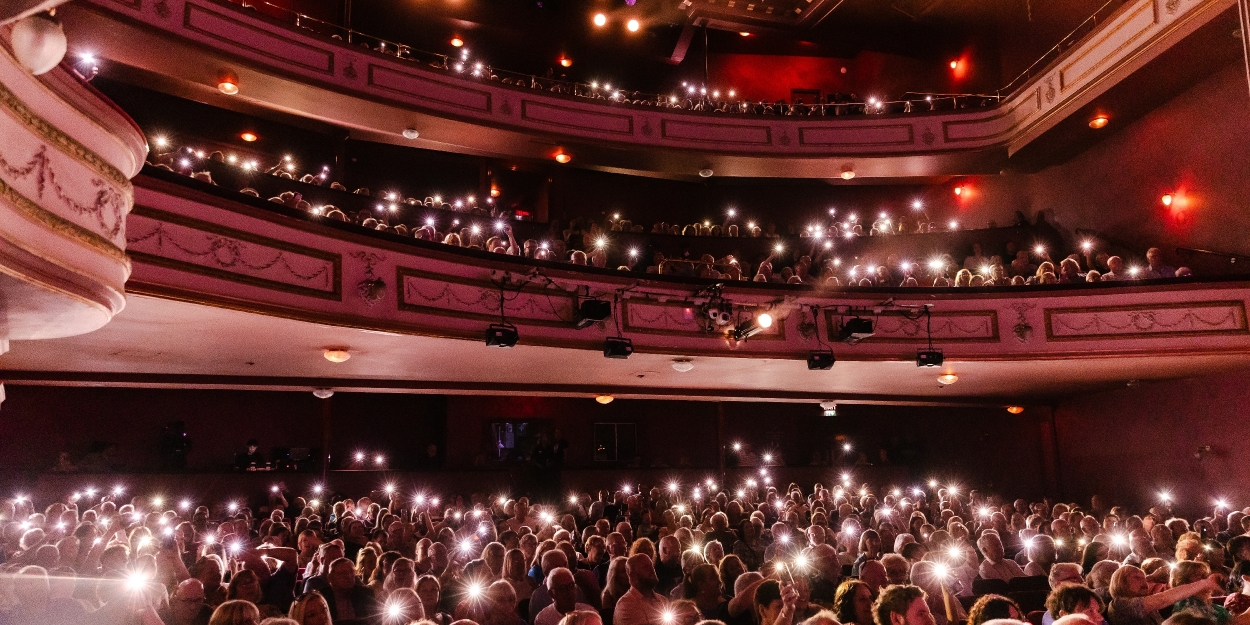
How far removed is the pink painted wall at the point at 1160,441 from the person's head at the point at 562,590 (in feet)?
37.4

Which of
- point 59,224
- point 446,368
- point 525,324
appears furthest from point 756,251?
point 59,224

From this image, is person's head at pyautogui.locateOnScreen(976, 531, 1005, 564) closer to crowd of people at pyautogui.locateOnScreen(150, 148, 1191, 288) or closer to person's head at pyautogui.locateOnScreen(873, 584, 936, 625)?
person's head at pyautogui.locateOnScreen(873, 584, 936, 625)

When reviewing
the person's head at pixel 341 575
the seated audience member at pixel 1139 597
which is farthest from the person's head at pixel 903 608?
the person's head at pixel 341 575

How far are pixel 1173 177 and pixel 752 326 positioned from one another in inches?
334

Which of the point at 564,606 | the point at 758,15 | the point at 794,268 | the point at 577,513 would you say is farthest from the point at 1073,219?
the point at 564,606

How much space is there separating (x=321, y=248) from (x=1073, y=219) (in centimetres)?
1368

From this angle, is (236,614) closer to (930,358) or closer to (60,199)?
(60,199)

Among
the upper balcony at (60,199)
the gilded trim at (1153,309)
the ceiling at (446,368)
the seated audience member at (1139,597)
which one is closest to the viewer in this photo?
the upper balcony at (60,199)

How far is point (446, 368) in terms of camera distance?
10.2 m

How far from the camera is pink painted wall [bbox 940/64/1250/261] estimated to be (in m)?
A: 12.2

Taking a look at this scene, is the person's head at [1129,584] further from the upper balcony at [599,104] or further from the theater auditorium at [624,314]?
the upper balcony at [599,104]

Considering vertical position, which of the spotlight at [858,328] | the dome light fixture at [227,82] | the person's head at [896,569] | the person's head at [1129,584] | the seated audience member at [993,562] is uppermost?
the dome light fixture at [227,82]

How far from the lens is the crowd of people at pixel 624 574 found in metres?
4.16

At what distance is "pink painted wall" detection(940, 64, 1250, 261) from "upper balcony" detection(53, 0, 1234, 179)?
1.61 ft
